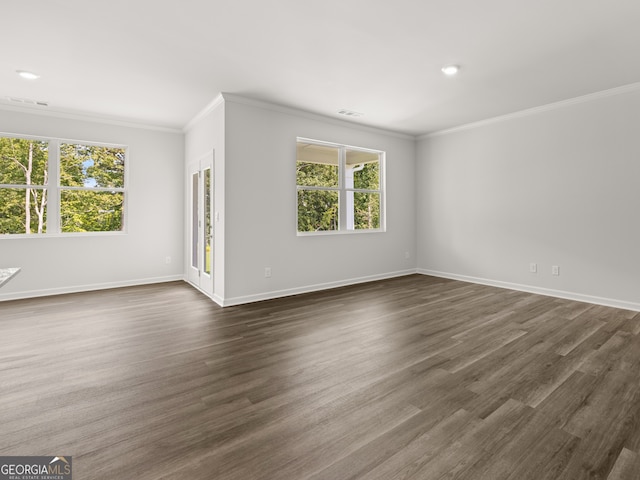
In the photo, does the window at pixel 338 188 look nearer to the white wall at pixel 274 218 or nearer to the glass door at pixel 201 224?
the white wall at pixel 274 218

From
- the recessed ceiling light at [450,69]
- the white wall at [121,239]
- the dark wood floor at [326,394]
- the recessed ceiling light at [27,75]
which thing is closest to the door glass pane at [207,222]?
the dark wood floor at [326,394]

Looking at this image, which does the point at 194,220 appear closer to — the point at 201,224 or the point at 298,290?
the point at 201,224

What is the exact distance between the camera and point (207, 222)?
5.06 metres

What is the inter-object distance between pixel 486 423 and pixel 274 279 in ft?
11.3

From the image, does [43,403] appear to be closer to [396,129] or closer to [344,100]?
[344,100]

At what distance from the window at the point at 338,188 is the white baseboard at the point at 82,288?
2814mm

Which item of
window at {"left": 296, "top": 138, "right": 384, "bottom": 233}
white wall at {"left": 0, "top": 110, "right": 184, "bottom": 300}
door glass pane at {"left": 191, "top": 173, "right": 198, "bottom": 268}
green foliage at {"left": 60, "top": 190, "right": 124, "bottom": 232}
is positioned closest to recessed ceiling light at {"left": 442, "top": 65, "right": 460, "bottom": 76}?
window at {"left": 296, "top": 138, "right": 384, "bottom": 233}

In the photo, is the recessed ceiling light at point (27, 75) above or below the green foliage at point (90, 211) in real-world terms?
above

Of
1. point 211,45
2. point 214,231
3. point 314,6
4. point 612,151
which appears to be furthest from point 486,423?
point 612,151

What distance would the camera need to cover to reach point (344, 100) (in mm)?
4555

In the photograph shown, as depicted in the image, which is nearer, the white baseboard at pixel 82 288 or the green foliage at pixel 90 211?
the white baseboard at pixel 82 288

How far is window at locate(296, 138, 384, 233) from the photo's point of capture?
530cm

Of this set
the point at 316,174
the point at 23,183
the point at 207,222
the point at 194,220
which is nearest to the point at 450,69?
the point at 316,174

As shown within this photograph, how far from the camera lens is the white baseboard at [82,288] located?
4.74m
